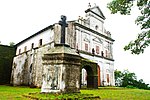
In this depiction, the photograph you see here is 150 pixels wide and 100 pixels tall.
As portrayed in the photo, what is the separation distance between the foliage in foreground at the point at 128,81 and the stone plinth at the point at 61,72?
1144 inches

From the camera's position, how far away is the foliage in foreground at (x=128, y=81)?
33250 mm

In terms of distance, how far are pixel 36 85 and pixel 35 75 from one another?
132 centimetres

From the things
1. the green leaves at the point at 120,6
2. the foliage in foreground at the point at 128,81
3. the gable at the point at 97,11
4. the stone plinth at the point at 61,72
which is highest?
the gable at the point at 97,11

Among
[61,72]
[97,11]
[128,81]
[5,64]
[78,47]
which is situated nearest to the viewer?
[61,72]

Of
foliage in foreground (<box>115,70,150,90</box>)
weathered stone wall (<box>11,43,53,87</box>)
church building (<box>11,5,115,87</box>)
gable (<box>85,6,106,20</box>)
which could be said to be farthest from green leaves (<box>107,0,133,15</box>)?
foliage in foreground (<box>115,70,150,90</box>)

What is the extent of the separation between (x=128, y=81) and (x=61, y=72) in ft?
107

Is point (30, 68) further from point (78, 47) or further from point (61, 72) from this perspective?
point (61, 72)

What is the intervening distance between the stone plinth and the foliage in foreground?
2906 centimetres

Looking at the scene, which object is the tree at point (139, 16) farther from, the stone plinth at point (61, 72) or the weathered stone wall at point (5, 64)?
the weathered stone wall at point (5, 64)

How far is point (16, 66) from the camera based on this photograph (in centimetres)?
2398

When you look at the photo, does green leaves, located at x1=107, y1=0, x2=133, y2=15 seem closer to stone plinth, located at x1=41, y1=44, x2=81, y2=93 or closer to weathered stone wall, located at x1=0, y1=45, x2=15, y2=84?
stone plinth, located at x1=41, y1=44, x2=81, y2=93

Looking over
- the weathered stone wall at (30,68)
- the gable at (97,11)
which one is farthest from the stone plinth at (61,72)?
the gable at (97,11)

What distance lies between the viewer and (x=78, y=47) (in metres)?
22.2

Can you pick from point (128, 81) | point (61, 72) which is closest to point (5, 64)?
point (61, 72)
